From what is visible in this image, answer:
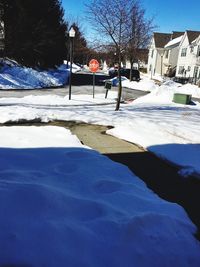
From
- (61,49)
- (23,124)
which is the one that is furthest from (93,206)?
(61,49)

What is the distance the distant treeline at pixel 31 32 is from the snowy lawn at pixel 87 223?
999 inches

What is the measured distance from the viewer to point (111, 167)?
6.33m

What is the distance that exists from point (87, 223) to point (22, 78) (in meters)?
25.7

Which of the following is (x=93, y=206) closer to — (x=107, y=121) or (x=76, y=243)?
(x=76, y=243)

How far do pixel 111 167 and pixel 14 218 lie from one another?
2.93 metres

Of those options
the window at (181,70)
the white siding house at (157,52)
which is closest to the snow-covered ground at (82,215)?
the window at (181,70)

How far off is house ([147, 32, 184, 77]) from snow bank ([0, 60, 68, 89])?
35350 millimetres

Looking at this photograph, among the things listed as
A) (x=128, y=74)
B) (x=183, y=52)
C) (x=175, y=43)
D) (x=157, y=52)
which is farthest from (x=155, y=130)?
(x=157, y=52)

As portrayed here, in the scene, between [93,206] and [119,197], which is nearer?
[93,206]

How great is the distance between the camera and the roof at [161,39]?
6839 centimetres

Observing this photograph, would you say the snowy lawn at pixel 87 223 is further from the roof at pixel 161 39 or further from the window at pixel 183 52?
the roof at pixel 161 39

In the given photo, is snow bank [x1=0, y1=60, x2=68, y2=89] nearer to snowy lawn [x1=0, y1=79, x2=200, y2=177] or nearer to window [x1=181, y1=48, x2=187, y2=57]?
snowy lawn [x1=0, y1=79, x2=200, y2=177]

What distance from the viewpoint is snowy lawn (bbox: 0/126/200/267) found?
3240 millimetres

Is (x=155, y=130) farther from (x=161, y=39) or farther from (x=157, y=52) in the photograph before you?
Answer: (x=161, y=39)
